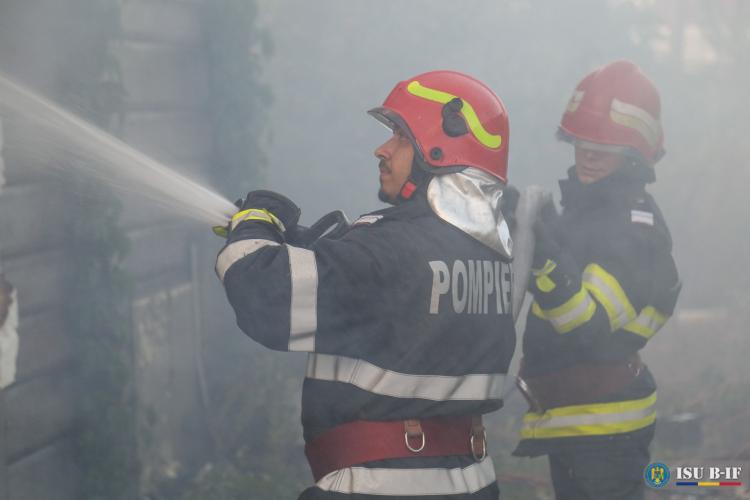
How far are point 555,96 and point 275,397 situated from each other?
4934 millimetres

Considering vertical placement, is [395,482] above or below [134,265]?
above

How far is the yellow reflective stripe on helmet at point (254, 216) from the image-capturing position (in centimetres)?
260

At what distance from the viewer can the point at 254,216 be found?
8.53 feet

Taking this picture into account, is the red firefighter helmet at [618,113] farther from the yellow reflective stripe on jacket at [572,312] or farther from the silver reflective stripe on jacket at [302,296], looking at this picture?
the silver reflective stripe on jacket at [302,296]

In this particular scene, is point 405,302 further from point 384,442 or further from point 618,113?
point 618,113

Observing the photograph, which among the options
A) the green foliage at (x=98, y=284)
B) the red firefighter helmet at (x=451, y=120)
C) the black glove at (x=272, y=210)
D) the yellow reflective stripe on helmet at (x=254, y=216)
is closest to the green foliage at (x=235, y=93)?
the green foliage at (x=98, y=284)

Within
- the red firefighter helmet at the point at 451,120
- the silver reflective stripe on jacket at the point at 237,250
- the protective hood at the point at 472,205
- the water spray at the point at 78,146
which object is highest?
the red firefighter helmet at the point at 451,120

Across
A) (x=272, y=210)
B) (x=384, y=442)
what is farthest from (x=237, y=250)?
(x=384, y=442)

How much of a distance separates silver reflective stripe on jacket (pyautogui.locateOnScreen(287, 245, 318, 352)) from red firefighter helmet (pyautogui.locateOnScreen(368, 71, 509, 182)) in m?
0.54

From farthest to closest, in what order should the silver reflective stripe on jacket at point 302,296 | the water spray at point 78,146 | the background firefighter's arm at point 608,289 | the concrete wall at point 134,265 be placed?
1. the concrete wall at point 134,265
2. the background firefighter's arm at point 608,289
3. the water spray at point 78,146
4. the silver reflective stripe on jacket at point 302,296

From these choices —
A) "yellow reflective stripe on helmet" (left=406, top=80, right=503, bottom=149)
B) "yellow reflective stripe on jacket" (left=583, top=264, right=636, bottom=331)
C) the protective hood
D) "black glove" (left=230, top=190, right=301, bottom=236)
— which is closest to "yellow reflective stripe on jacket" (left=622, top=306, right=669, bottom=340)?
"yellow reflective stripe on jacket" (left=583, top=264, right=636, bottom=331)

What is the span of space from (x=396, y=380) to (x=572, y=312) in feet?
4.09

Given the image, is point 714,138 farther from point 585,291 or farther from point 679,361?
point 585,291

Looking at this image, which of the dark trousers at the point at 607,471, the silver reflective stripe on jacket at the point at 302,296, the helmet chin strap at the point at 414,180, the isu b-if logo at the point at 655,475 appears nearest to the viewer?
the silver reflective stripe on jacket at the point at 302,296
